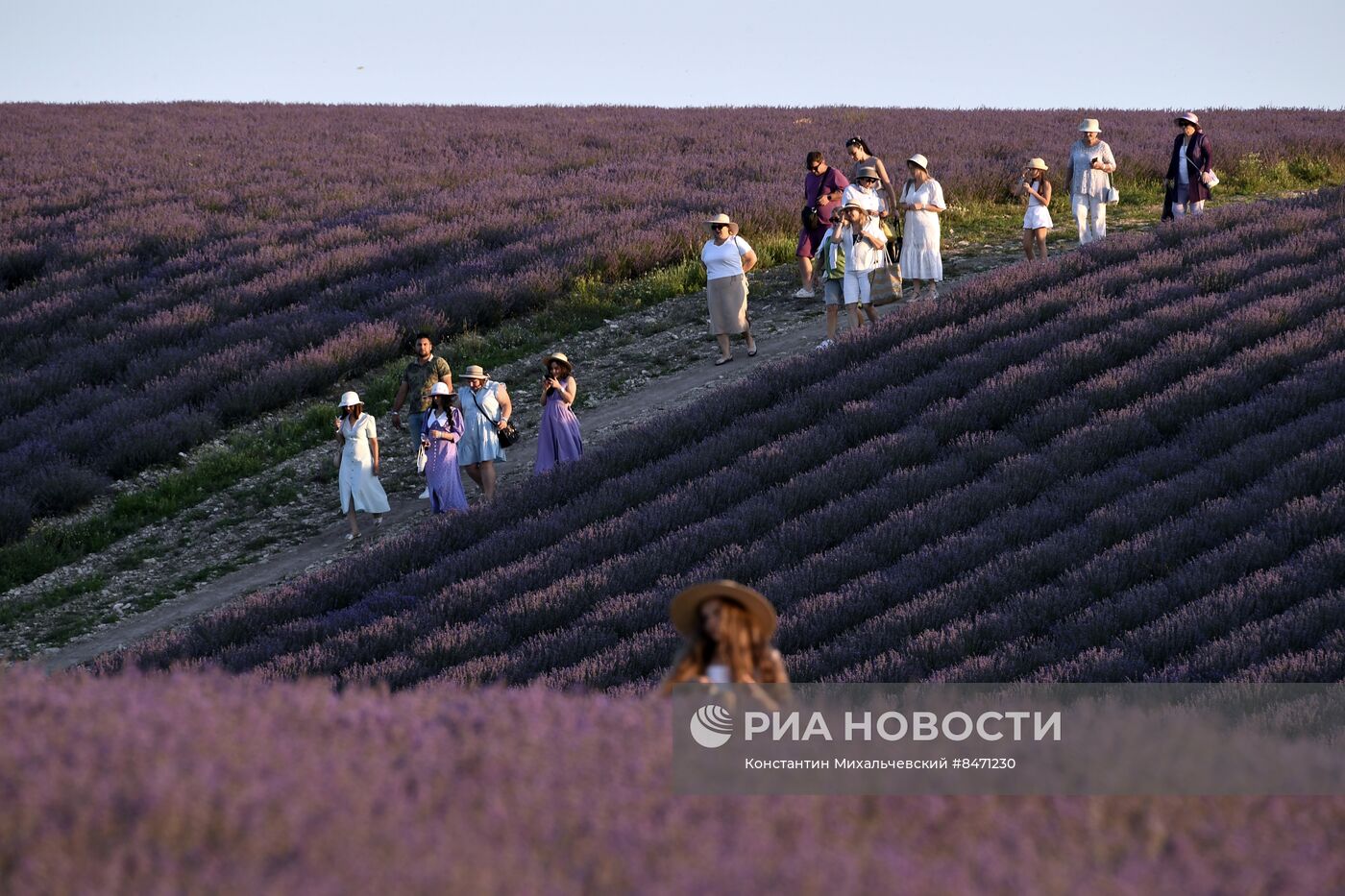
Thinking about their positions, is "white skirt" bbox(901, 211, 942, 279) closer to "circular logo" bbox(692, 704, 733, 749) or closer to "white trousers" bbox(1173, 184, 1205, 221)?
"white trousers" bbox(1173, 184, 1205, 221)

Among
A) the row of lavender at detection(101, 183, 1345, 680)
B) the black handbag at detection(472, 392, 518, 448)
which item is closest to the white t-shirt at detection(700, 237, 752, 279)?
the row of lavender at detection(101, 183, 1345, 680)

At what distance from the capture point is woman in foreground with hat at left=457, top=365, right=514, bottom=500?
42.4 feet

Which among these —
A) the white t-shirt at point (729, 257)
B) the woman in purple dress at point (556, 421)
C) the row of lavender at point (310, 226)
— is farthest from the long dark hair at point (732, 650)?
the row of lavender at point (310, 226)

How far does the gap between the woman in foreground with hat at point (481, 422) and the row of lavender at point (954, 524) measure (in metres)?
1.17

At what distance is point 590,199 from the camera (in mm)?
22859

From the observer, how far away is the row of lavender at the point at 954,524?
7922 millimetres

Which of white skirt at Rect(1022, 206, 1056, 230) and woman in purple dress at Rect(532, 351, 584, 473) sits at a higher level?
white skirt at Rect(1022, 206, 1056, 230)

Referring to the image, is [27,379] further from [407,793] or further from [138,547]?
[407,793]

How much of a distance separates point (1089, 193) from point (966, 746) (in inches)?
534

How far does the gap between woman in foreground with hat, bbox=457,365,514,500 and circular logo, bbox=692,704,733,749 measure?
8.46 meters

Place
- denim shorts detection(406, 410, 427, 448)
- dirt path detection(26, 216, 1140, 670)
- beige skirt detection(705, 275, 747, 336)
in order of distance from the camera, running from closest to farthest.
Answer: dirt path detection(26, 216, 1140, 670)
denim shorts detection(406, 410, 427, 448)
beige skirt detection(705, 275, 747, 336)

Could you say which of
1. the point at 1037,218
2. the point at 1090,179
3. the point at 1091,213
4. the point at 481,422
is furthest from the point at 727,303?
the point at 1091,213

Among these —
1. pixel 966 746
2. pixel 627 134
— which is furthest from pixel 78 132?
pixel 966 746

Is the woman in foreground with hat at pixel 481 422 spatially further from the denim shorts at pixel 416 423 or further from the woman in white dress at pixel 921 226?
the woman in white dress at pixel 921 226
